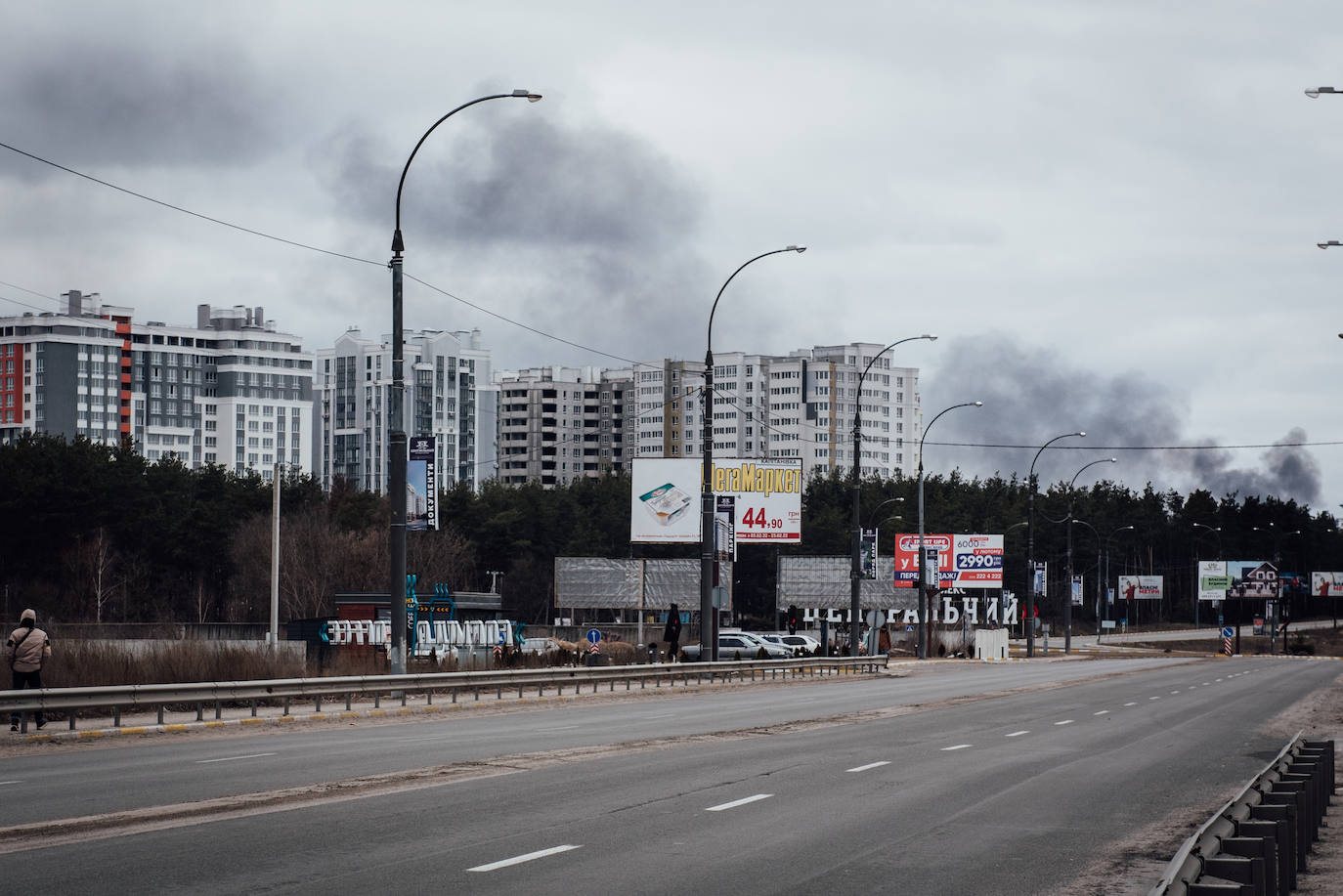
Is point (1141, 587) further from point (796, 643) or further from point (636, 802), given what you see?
point (636, 802)

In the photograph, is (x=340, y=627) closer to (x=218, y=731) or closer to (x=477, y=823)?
(x=218, y=731)

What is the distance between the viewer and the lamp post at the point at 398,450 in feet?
97.7

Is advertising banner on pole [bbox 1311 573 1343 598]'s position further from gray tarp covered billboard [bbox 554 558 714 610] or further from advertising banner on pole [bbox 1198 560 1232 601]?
gray tarp covered billboard [bbox 554 558 714 610]

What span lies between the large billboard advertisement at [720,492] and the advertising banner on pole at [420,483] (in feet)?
170

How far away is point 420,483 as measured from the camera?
33.2 meters

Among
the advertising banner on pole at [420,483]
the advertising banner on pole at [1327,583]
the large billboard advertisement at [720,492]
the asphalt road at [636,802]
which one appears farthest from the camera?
the advertising banner on pole at [1327,583]

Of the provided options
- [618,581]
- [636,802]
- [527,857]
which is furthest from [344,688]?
[618,581]

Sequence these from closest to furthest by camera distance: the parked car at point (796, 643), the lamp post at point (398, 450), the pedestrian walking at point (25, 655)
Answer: the pedestrian walking at point (25, 655) → the lamp post at point (398, 450) → the parked car at point (796, 643)

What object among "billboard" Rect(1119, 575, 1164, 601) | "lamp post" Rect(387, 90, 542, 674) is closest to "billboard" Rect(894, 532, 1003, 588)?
"billboard" Rect(1119, 575, 1164, 601)

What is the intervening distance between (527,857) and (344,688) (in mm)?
18098

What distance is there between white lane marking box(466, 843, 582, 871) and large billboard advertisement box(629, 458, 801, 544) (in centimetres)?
7361

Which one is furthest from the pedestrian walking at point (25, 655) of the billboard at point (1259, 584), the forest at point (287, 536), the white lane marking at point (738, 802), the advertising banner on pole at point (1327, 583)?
the advertising banner on pole at point (1327, 583)

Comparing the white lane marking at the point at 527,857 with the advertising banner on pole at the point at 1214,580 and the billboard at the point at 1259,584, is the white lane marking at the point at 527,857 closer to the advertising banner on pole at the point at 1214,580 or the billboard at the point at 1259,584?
the billboard at the point at 1259,584

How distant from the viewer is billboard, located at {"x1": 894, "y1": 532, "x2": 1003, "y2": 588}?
9188 centimetres
